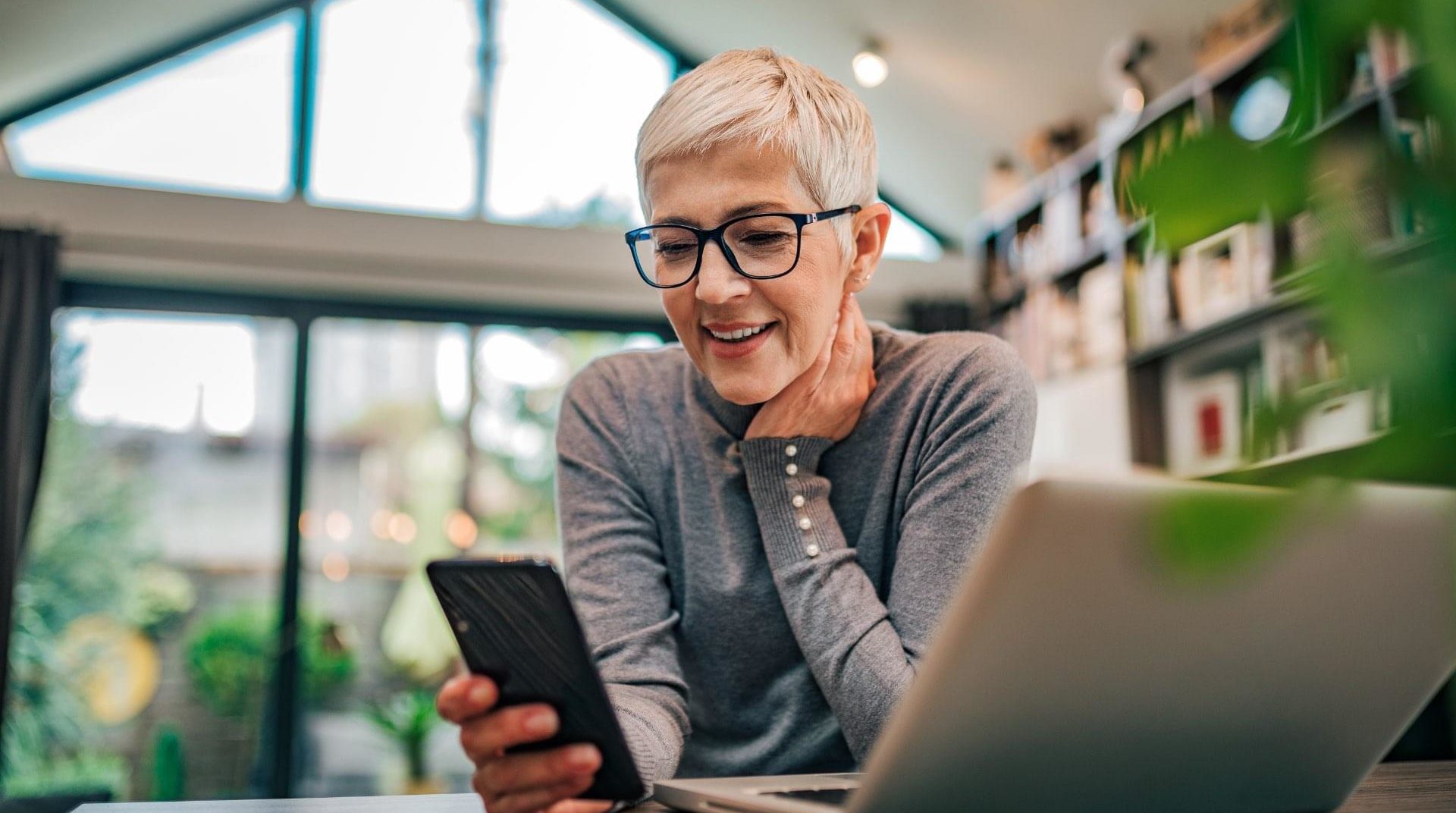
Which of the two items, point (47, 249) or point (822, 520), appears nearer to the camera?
point (822, 520)

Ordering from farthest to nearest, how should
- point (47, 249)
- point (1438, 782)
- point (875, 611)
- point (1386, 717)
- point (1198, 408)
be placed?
point (47, 249), point (1198, 408), point (875, 611), point (1438, 782), point (1386, 717)

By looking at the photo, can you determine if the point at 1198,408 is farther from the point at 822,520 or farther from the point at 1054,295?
the point at 822,520

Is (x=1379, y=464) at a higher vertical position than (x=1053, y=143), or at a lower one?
lower

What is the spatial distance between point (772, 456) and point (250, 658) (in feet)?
13.0

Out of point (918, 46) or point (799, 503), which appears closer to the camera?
point (799, 503)

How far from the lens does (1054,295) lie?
4.55 m

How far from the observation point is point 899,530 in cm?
115

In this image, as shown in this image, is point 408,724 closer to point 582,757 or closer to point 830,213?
point 830,213

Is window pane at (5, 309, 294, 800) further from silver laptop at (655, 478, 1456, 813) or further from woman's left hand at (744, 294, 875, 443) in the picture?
silver laptop at (655, 478, 1456, 813)

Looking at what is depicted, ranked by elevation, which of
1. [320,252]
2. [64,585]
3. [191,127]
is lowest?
[64,585]

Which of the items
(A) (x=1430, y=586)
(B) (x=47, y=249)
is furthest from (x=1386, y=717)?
(B) (x=47, y=249)

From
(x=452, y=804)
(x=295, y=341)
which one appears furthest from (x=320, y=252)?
(x=452, y=804)

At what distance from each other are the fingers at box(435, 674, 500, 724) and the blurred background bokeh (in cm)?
337

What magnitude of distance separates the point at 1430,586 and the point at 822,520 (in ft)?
2.04
